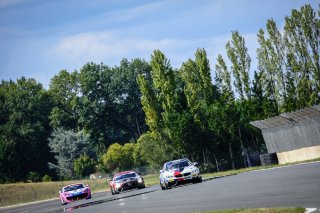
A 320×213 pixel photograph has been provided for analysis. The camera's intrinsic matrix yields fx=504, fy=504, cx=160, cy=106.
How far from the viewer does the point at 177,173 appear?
30.0m

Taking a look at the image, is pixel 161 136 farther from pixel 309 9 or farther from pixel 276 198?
pixel 276 198

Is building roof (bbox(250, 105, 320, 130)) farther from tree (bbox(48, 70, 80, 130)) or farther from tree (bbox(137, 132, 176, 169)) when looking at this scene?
tree (bbox(48, 70, 80, 130))

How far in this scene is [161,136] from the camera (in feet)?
203

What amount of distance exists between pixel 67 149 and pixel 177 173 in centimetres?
6641

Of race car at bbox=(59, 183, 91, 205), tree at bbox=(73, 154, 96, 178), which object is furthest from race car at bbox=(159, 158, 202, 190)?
tree at bbox=(73, 154, 96, 178)

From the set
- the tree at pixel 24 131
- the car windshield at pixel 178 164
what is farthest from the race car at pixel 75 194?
the tree at pixel 24 131

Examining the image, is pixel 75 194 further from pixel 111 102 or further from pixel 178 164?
pixel 111 102

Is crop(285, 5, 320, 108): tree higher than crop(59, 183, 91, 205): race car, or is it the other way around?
crop(285, 5, 320, 108): tree

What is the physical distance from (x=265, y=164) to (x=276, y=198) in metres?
30.6

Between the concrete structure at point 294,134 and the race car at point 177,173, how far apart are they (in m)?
12.9

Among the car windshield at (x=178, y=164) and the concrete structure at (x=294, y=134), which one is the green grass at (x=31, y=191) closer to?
the concrete structure at (x=294, y=134)

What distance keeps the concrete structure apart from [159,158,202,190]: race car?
12946 mm

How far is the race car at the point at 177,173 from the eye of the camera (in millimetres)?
29906

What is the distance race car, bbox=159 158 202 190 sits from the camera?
29.9 meters
